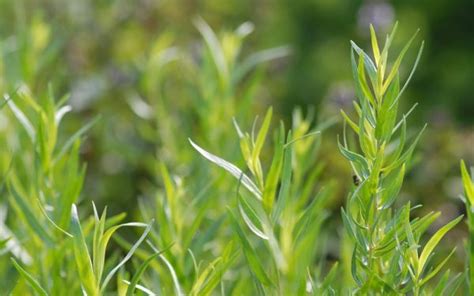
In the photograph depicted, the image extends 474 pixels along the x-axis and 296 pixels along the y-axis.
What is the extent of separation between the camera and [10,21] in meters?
2.78

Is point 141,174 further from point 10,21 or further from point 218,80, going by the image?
point 218,80

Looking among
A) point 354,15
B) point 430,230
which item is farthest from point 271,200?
point 354,15

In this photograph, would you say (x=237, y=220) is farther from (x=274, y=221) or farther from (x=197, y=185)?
(x=197, y=185)

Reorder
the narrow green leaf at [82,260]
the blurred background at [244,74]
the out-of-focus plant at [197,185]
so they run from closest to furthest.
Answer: the narrow green leaf at [82,260] < the out-of-focus plant at [197,185] < the blurred background at [244,74]

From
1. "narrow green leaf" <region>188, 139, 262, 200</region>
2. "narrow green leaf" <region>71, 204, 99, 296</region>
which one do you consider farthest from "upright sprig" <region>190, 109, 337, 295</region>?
"narrow green leaf" <region>71, 204, 99, 296</region>

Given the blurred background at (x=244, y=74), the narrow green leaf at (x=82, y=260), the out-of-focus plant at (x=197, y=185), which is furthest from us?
the blurred background at (x=244, y=74)

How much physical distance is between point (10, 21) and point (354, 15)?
1.07 metres

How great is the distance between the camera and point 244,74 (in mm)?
2115

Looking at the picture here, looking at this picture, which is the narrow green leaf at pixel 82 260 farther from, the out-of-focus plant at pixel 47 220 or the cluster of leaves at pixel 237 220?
the out-of-focus plant at pixel 47 220

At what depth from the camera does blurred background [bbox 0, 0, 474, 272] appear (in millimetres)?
2098

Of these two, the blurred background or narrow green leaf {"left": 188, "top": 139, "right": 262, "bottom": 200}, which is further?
the blurred background

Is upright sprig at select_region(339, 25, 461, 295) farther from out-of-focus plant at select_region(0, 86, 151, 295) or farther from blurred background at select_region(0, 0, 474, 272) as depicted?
blurred background at select_region(0, 0, 474, 272)

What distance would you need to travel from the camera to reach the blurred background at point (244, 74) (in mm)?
2098

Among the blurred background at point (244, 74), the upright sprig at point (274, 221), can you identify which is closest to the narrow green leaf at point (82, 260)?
the upright sprig at point (274, 221)
